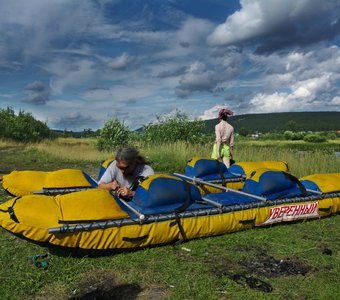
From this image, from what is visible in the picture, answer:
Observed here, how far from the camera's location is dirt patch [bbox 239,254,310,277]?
379cm

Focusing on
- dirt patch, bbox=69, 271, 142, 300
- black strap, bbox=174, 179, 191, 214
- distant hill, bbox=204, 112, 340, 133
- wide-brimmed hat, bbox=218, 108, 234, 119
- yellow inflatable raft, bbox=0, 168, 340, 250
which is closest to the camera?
dirt patch, bbox=69, 271, 142, 300

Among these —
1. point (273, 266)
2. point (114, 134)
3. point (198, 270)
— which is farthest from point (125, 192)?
point (114, 134)

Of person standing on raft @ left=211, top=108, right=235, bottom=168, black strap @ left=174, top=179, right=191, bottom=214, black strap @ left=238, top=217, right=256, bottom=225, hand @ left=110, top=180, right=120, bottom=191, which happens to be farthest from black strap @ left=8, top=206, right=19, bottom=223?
person standing on raft @ left=211, top=108, right=235, bottom=168

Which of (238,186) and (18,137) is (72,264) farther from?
(18,137)

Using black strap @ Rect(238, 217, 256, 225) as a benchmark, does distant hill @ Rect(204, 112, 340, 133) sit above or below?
above

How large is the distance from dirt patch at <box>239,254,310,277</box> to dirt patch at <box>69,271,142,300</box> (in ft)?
4.70

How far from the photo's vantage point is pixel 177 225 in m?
4.53

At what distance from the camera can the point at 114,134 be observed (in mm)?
20797

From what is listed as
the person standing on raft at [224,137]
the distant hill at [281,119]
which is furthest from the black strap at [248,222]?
the distant hill at [281,119]

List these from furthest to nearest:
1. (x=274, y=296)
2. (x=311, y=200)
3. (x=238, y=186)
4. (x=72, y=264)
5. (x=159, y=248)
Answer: (x=238, y=186)
(x=311, y=200)
(x=159, y=248)
(x=72, y=264)
(x=274, y=296)

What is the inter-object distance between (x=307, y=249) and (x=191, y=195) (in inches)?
71.4

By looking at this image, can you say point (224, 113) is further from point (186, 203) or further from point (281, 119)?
point (281, 119)

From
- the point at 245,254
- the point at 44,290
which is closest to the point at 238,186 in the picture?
the point at 245,254

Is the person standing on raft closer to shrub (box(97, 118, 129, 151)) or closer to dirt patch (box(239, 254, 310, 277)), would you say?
dirt patch (box(239, 254, 310, 277))
